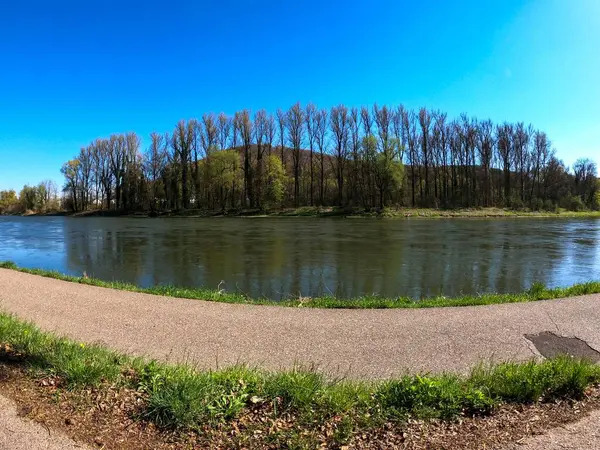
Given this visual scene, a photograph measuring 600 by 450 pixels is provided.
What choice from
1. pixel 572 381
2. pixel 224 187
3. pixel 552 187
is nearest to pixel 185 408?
pixel 572 381

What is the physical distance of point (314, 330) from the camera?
6691 millimetres

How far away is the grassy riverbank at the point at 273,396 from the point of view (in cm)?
340

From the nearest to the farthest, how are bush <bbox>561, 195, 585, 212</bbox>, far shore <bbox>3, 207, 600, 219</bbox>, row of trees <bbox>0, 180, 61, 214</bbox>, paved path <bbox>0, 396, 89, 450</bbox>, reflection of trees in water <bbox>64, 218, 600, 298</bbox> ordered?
paved path <bbox>0, 396, 89, 450</bbox>, reflection of trees in water <bbox>64, 218, 600, 298</bbox>, far shore <bbox>3, 207, 600, 219</bbox>, bush <bbox>561, 195, 585, 212</bbox>, row of trees <bbox>0, 180, 61, 214</bbox>

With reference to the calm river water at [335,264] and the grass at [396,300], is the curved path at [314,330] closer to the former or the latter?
Answer: the grass at [396,300]

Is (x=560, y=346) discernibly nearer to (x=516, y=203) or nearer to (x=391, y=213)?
(x=391, y=213)

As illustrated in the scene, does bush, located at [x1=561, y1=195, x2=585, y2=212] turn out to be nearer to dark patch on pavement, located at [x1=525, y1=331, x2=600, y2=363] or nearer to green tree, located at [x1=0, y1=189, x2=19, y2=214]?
dark patch on pavement, located at [x1=525, y1=331, x2=600, y2=363]

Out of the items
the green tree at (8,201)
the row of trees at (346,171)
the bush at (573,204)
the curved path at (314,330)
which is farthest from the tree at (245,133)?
the green tree at (8,201)

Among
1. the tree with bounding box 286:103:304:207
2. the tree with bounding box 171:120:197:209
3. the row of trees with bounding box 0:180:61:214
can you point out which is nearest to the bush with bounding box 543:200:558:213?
the tree with bounding box 286:103:304:207

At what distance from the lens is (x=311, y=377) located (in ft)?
13.5

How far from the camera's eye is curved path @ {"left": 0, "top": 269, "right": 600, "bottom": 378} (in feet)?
17.9

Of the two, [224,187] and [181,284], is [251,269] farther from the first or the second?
[224,187]

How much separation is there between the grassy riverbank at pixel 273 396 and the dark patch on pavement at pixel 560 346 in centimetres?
110

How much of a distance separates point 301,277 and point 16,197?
142307 millimetres

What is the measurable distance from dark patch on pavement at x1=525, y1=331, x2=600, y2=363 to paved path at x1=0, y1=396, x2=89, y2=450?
6002 millimetres
